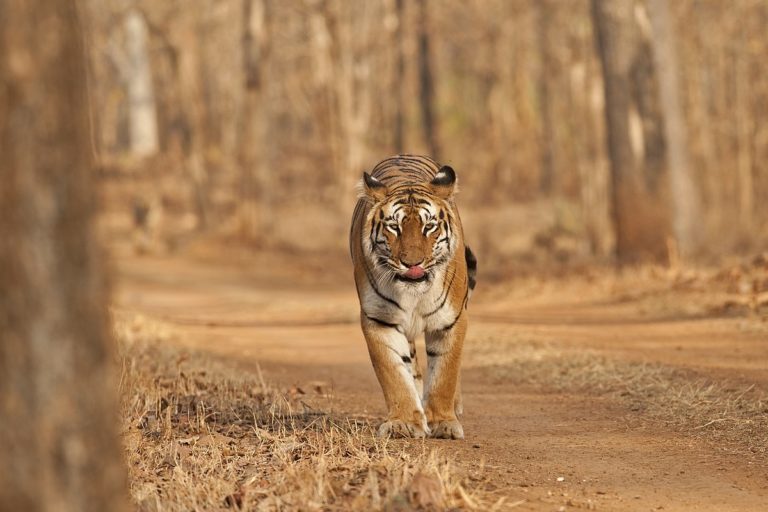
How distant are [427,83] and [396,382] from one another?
82.0ft

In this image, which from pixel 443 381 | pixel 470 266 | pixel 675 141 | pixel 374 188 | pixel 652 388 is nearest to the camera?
pixel 443 381

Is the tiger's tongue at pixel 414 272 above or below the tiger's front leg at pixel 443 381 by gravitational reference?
above

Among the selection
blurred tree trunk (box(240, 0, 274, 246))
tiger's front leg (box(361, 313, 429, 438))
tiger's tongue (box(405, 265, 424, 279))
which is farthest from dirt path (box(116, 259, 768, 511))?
blurred tree trunk (box(240, 0, 274, 246))

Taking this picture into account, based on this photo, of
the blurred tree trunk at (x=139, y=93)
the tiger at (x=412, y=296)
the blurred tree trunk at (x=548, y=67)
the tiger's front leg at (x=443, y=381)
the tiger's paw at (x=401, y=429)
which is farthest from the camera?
the blurred tree trunk at (x=139, y=93)

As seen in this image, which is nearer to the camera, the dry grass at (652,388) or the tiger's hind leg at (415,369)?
the dry grass at (652,388)

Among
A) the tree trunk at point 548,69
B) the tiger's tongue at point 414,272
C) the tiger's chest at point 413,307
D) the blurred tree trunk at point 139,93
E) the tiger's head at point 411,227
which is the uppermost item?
the blurred tree trunk at point 139,93

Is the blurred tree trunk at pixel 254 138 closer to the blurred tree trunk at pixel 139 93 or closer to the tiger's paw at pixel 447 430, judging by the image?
the tiger's paw at pixel 447 430

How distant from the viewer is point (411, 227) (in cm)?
618

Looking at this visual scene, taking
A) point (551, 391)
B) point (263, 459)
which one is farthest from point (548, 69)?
point (263, 459)

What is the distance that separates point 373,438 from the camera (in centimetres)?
570

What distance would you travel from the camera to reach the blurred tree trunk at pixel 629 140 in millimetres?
15578

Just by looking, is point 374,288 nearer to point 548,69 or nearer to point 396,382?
point 396,382

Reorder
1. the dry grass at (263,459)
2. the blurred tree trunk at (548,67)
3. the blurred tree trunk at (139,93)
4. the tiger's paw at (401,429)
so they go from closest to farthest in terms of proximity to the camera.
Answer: the dry grass at (263,459) < the tiger's paw at (401,429) < the blurred tree trunk at (548,67) < the blurred tree trunk at (139,93)

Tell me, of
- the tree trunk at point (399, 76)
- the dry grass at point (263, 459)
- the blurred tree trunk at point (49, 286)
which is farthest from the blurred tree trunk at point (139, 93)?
the blurred tree trunk at point (49, 286)
